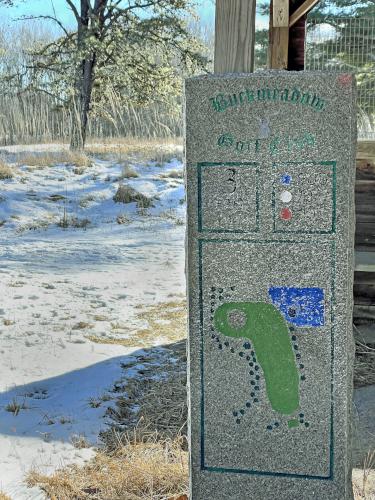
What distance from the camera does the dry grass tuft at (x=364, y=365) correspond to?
4.78 meters

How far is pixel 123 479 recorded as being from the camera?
123 inches

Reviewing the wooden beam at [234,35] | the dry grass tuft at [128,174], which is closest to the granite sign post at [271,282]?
Result: the wooden beam at [234,35]

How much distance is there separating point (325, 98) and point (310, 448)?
4.22 ft

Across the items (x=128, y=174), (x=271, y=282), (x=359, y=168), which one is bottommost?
(x=128, y=174)

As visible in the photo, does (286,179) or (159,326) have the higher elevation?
(286,179)

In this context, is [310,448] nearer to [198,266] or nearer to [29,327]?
[198,266]

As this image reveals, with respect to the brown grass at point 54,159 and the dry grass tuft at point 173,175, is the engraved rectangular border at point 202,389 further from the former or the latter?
the brown grass at point 54,159

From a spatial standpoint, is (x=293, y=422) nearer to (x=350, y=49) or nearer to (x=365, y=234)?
(x=365, y=234)

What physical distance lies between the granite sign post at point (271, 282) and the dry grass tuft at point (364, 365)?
2.15m

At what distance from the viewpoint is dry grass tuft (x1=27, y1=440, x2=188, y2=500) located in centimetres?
305

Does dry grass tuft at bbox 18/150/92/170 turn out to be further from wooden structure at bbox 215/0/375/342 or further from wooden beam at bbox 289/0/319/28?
wooden beam at bbox 289/0/319/28

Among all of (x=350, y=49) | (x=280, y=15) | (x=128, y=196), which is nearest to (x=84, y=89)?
(x=128, y=196)

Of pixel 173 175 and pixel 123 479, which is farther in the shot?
pixel 173 175

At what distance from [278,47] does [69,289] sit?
3.13m
